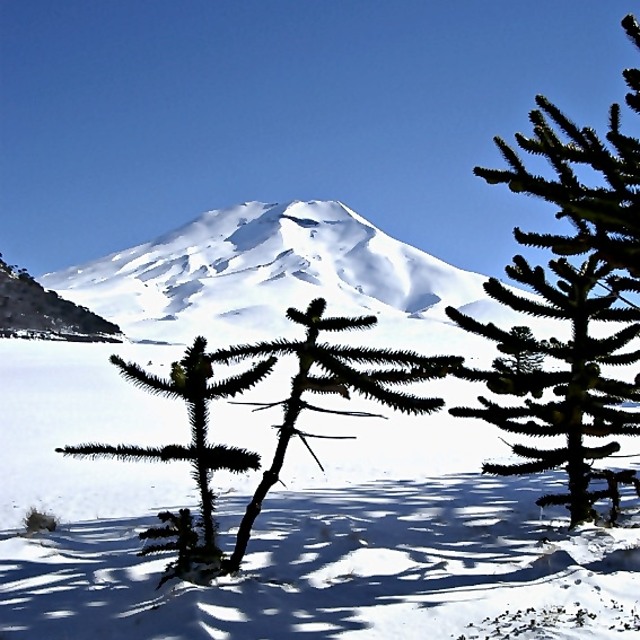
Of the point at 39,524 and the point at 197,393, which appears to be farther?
the point at 39,524

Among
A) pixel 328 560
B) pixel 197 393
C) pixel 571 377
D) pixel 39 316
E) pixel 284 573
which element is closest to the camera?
pixel 197 393

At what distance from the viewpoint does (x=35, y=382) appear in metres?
26.2

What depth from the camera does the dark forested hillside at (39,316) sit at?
46469 millimetres

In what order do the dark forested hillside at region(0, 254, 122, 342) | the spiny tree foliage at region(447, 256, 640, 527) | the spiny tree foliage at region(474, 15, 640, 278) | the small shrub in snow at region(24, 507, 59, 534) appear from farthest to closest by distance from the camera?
the dark forested hillside at region(0, 254, 122, 342)
the small shrub in snow at region(24, 507, 59, 534)
the spiny tree foliage at region(447, 256, 640, 527)
the spiny tree foliage at region(474, 15, 640, 278)

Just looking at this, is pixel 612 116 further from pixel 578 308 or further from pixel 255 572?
pixel 255 572

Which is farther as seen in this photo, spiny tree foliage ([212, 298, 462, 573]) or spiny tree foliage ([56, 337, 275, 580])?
spiny tree foliage ([56, 337, 275, 580])

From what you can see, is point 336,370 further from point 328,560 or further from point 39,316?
point 39,316

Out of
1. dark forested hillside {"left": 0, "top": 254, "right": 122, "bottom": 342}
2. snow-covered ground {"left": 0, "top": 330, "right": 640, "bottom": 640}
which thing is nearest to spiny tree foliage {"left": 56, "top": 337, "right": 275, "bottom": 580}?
snow-covered ground {"left": 0, "top": 330, "right": 640, "bottom": 640}

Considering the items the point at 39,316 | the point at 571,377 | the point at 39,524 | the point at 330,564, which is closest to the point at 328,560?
the point at 330,564

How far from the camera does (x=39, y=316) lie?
4903 cm

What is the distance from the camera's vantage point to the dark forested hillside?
46.5 metres

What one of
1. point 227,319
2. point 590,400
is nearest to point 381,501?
point 590,400

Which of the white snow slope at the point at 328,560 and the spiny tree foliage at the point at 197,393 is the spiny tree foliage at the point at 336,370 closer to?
the spiny tree foliage at the point at 197,393

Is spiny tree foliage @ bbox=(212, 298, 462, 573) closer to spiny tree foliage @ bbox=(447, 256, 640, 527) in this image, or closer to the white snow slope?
the white snow slope
